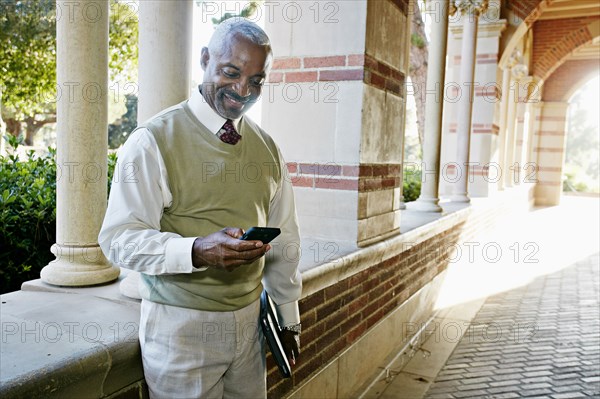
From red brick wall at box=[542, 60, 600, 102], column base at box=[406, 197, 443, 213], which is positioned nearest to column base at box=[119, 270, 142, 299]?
column base at box=[406, 197, 443, 213]

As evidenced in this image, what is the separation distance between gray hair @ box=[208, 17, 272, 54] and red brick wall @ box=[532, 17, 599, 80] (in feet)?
44.6

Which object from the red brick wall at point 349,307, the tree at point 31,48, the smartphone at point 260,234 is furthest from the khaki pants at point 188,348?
the tree at point 31,48

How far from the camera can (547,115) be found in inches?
650

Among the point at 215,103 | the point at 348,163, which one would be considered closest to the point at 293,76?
the point at 348,163

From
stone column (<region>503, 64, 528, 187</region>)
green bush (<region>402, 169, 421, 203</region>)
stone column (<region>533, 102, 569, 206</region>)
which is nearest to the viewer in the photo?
green bush (<region>402, 169, 421, 203</region>)

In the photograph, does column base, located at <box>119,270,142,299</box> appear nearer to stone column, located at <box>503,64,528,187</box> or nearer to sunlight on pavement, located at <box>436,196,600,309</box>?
sunlight on pavement, located at <box>436,196,600,309</box>

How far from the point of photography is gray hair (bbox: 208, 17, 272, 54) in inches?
61.0

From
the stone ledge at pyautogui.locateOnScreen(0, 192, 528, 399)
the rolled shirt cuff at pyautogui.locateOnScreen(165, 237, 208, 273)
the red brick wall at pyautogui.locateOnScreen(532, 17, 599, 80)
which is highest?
the red brick wall at pyautogui.locateOnScreen(532, 17, 599, 80)

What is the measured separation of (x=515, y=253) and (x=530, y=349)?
174 inches

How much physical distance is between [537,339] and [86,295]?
3954 mm

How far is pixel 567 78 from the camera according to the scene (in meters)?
16.3

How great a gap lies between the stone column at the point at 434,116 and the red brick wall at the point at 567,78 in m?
12.3

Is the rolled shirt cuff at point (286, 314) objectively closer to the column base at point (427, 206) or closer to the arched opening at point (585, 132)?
the column base at point (427, 206)

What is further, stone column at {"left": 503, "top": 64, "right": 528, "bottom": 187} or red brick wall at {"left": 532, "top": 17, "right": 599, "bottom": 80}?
red brick wall at {"left": 532, "top": 17, "right": 599, "bottom": 80}
